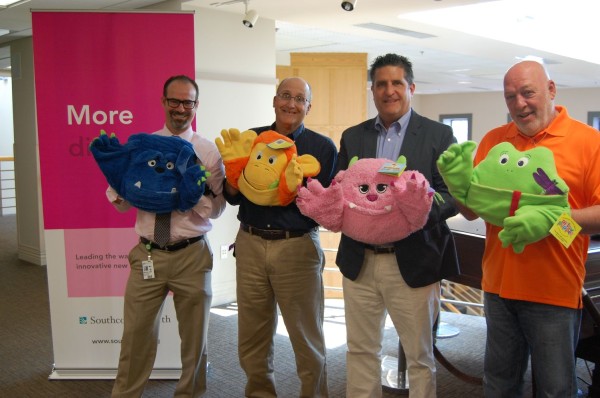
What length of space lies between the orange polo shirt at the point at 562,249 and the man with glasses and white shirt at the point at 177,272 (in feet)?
4.48

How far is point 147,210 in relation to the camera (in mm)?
2576

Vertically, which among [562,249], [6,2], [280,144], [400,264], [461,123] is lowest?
[400,264]

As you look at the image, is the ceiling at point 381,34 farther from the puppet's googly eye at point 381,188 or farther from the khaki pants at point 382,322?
the khaki pants at point 382,322

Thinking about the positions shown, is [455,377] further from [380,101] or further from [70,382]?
[70,382]

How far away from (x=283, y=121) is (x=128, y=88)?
3.54ft

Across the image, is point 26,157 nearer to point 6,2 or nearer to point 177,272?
point 6,2

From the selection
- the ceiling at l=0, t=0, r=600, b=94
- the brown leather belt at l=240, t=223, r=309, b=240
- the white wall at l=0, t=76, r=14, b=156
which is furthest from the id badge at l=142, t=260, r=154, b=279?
the white wall at l=0, t=76, r=14, b=156

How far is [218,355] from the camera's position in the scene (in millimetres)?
3812

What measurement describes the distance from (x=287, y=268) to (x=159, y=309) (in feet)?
2.22

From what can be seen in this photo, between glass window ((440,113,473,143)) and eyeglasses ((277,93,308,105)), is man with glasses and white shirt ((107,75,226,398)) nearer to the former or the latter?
A: eyeglasses ((277,93,308,105))

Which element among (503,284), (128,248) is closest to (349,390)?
(503,284)

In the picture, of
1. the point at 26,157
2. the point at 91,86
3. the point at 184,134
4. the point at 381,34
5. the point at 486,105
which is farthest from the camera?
the point at 486,105

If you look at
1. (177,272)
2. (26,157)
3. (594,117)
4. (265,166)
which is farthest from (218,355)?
(594,117)

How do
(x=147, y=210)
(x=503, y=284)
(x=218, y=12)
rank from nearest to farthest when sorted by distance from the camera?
1. (x=503, y=284)
2. (x=147, y=210)
3. (x=218, y=12)
